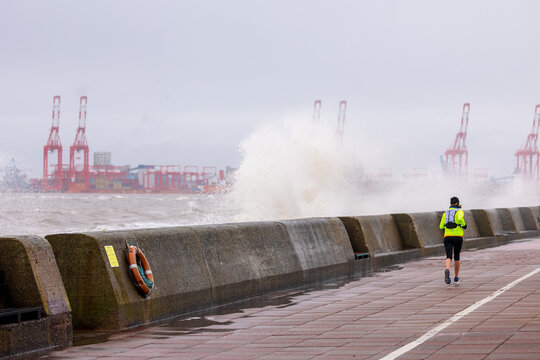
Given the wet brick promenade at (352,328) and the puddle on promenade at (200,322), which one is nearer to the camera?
the wet brick promenade at (352,328)

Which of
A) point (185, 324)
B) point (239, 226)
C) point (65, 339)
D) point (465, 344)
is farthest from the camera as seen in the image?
point (239, 226)

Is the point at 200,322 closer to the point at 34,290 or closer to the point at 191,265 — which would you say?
the point at 191,265

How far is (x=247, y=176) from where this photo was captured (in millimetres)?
59594

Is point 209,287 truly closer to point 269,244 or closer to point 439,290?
point 269,244

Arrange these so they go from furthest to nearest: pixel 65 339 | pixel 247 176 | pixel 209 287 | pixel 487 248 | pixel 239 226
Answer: pixel 247 176 < pixel 487 248 < pixel 239 226 < pixel 209 287 < pixel 65 339

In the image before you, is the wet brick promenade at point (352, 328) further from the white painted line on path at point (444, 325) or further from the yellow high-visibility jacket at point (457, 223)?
the yellow high-visibility jacket at point (457, 223)

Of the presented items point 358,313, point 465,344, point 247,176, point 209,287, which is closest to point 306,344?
point 465,344

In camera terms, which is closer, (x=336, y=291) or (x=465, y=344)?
(x=465, y=344)

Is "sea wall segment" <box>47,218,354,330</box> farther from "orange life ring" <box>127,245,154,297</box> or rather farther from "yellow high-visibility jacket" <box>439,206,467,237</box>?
"yellow high-visibility jacket" <box>439,206,467,237</box>

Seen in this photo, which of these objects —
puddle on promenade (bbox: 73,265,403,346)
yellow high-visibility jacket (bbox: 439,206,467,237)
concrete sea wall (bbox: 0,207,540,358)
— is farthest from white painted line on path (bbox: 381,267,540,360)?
concrete sea wall (bbox: 0,207,540,358)

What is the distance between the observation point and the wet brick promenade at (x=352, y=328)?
8.72 m

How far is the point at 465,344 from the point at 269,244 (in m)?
5.91

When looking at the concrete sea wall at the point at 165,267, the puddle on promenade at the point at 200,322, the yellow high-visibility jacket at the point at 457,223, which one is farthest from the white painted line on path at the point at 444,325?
the concrete sea wall at the point at 165,267

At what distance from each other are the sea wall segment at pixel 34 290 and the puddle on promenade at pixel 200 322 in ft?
1.24
